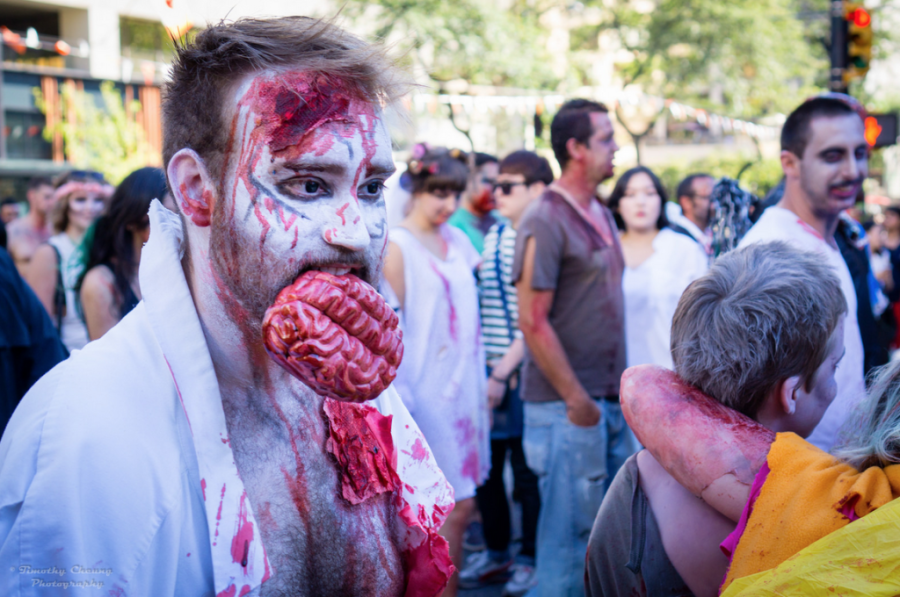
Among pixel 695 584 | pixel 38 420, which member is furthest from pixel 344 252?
pixel 695 584

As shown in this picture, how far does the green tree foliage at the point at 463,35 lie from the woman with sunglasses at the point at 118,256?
1586 cm

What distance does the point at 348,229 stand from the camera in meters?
1.38

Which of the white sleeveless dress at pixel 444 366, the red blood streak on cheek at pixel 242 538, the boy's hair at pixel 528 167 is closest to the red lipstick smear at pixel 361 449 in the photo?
the red blood streak on cheek at pixel 242 538

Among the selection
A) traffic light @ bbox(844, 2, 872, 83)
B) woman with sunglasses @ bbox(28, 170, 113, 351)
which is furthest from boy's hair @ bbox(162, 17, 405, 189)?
traffic light @ bbox(844, 2, 872, 83)

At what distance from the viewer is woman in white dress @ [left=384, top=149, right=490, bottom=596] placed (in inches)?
142

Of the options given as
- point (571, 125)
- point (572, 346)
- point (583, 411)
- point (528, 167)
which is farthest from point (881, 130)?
point (583, 411)

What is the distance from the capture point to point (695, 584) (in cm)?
174

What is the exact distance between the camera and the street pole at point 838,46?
10033 mm

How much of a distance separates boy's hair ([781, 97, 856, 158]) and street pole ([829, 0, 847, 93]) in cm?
784

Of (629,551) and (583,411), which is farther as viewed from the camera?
(583,411)

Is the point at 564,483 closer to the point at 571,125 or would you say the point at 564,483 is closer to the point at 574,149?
the point at 574,149

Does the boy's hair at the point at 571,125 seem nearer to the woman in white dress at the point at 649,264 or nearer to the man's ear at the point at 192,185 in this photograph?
the woman in white dress at the point at 649,264

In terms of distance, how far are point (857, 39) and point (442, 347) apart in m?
9.27

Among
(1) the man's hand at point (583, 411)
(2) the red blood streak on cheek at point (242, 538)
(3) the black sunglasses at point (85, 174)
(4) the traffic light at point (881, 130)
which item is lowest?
(1) the man's hand at point (583, 411)
